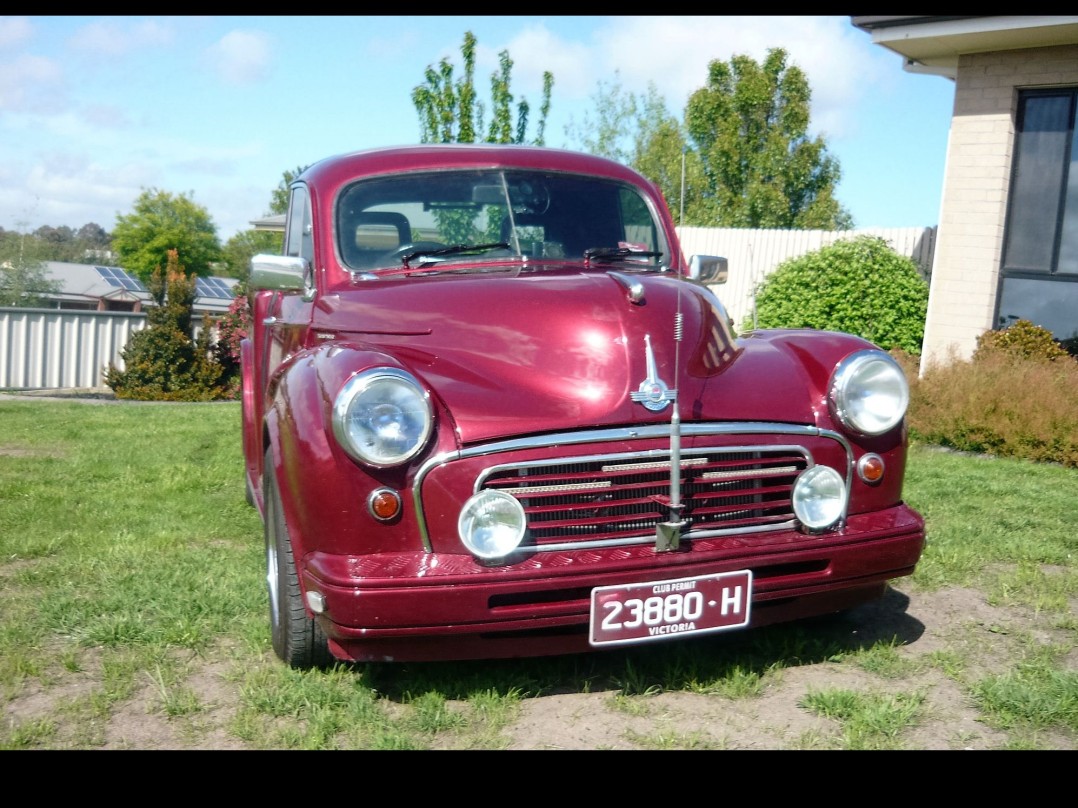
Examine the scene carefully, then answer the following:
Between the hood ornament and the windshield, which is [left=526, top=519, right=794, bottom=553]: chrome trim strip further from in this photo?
the windshield

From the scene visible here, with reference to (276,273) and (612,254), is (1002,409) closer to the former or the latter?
(612,254)

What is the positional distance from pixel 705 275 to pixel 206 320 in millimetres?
12586

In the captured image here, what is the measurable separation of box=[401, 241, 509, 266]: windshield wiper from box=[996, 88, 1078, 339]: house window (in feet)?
27.1

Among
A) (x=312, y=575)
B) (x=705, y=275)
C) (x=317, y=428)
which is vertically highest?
(x=705, y=275)

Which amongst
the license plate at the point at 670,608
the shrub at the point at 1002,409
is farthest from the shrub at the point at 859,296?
the license plate at the point at 670,608

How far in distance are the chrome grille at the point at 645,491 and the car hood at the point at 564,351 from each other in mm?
123

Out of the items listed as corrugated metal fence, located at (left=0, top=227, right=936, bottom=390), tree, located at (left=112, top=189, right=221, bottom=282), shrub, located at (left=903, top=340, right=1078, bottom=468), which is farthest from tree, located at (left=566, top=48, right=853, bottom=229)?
tree, located at (left=112, top=189, right=221, bottom=282)

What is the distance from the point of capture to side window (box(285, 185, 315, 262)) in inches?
169

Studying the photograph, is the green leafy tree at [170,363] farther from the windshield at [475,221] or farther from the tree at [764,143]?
the tree at [764,143]

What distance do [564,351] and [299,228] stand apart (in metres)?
1.98

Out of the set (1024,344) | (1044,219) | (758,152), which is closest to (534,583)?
(1024,344)
